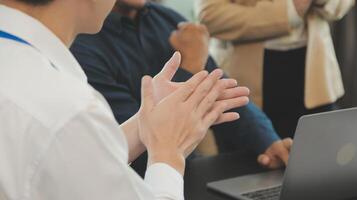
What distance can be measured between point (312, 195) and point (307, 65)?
1006 mm

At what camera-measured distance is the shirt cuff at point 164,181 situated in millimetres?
985

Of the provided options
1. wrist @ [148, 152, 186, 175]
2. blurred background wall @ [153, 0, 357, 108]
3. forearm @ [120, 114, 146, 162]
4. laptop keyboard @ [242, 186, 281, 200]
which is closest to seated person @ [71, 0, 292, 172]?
laptop keyboard @ [242, 186, 281, 200]

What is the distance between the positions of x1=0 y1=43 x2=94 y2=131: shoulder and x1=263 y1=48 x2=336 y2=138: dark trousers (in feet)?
4.71

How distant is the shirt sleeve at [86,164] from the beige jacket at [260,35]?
135cm

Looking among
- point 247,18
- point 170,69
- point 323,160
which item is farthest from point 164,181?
point 247,18

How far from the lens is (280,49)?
2207 millimetres

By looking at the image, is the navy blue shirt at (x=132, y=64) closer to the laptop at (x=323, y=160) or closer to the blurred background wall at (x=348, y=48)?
the laptop at (x=323, y=160)

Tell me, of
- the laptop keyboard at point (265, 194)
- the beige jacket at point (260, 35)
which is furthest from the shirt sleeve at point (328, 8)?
the laptop keyboard at point (265, 194)

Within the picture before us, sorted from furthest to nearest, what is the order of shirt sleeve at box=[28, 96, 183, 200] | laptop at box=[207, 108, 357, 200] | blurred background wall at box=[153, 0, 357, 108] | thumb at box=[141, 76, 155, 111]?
1. blurred background wall at box=[153, 0, 357, 108]
2. laptop at box=[207, 108, 357, 200]
3. thumb at box=[141, 76, 155, 111]
4. shirt sleeve at box=[28, 96, 183, 200]

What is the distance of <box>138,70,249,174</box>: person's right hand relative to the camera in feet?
3.41

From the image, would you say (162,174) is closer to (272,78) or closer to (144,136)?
(144,136)

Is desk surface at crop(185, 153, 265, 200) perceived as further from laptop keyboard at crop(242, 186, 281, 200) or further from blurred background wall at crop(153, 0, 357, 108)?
blurred background wall at crop(153, 0, 357, 108)

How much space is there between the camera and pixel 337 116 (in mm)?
1213

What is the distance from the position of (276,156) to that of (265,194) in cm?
28
